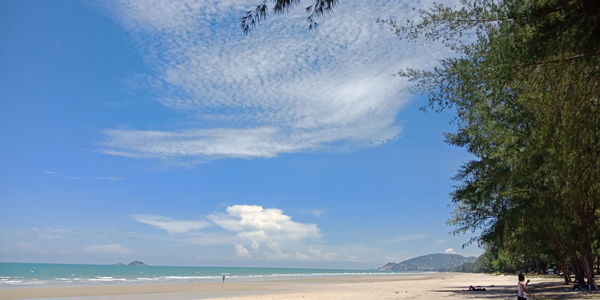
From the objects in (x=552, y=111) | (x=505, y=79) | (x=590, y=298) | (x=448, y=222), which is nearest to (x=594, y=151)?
(x=552, y=111)

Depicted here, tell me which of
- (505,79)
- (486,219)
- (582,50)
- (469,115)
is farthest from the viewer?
(486,219)

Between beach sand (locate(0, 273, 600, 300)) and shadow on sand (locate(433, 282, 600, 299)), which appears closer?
shadow on sand (locate(433, 282, 600, 299))

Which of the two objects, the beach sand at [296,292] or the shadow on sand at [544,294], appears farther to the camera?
the beach sand at [296,292]

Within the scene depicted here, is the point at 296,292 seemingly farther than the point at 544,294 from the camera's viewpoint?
Yes

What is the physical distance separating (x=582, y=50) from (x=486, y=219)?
23177mm

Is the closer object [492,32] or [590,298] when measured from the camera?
[492,32]

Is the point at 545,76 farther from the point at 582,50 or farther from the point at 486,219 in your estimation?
the point at 486,219

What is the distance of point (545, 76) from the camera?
8.77 m

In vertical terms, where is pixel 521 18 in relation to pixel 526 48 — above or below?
above

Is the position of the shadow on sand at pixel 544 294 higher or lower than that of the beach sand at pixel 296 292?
higher

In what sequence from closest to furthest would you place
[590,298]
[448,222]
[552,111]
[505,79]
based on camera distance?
[505,79], [552,111], [590,298], [448,222]

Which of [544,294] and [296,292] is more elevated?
[544,294]

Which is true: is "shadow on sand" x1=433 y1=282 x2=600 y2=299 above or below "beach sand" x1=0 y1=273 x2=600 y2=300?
above

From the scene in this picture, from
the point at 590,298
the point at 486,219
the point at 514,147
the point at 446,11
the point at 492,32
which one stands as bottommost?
the point at 590,298
